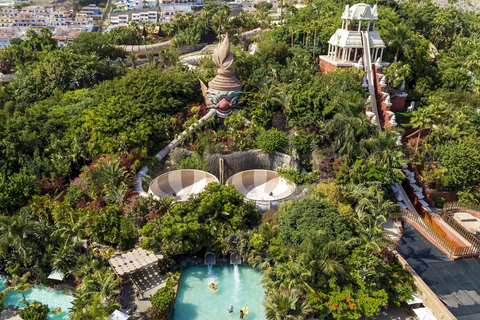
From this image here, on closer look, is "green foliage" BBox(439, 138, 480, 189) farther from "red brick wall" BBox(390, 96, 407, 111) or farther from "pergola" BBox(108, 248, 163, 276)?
"pergola" BBox(108, 248, 163, 276)

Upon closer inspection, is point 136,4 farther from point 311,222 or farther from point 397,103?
point 311,222

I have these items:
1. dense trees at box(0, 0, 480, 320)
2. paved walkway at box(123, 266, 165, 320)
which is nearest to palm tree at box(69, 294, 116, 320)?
dense trees at box(0, 0, 480, 320)

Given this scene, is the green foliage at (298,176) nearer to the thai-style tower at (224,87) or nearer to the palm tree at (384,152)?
the palm tree at (384,152)

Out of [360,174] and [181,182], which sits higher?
[360,174]

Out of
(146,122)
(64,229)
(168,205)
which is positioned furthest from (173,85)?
(64,229)

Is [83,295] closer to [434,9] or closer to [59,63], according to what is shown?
[59,63]

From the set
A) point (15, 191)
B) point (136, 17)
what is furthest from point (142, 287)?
point (136, 17)
